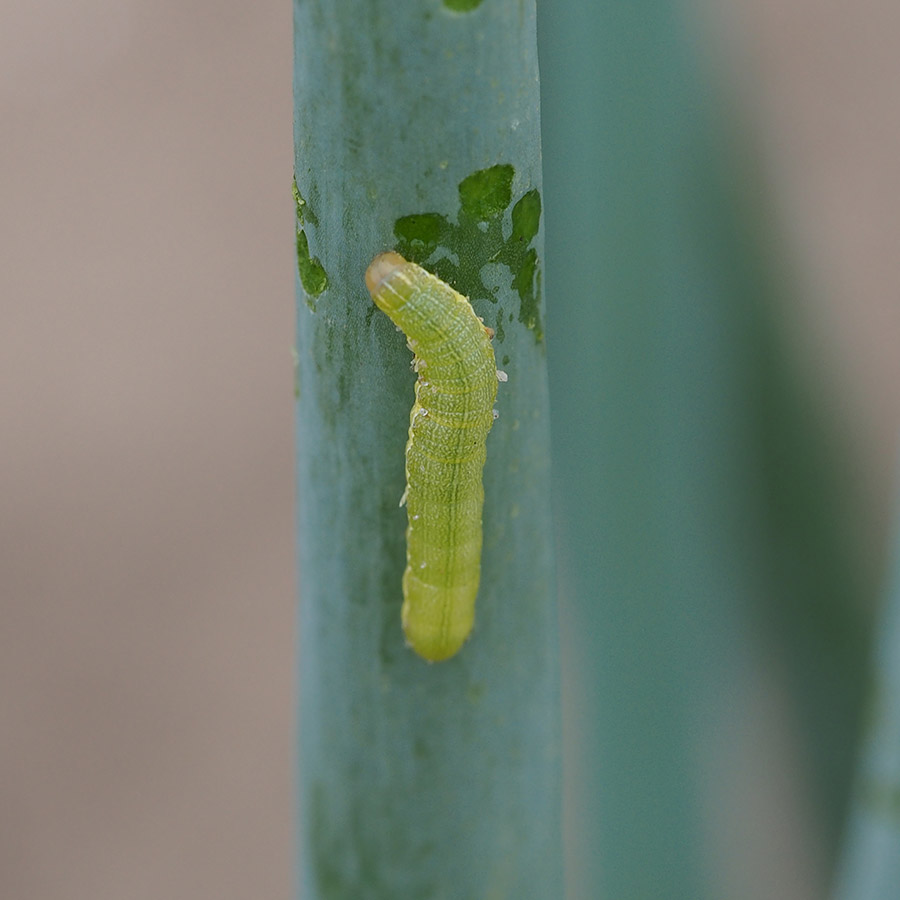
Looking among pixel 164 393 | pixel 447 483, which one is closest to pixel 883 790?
pixel 447 483

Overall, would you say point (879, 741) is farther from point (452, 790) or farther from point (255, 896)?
point (255, 896)

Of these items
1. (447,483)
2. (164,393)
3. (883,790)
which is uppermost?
(164,393)

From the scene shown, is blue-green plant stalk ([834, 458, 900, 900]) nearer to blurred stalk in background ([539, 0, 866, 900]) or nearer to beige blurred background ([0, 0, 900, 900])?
blurred stalk in background ([539, 0, 866, 900])

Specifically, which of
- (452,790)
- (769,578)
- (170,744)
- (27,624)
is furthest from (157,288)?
(452,790)

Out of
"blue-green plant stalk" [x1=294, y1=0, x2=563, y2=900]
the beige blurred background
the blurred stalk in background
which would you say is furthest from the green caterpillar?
the beige blurred background

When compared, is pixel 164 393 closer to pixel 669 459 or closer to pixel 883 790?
pixel 669 459

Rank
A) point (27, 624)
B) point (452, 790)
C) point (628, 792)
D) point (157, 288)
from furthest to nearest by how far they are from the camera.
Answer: point (157, 288), point (27, 624), point (628, 792), point (452, 790)
